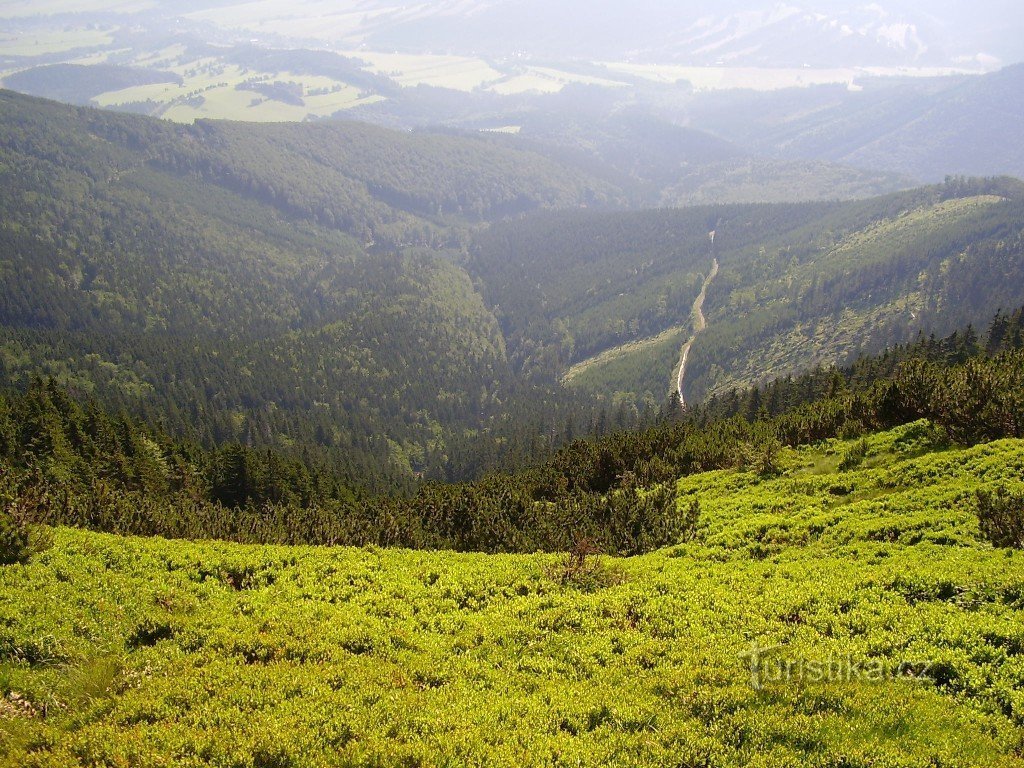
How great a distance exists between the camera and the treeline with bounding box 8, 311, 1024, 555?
38.9 metres

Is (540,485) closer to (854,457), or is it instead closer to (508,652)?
(854,457)

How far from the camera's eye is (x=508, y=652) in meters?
20.5

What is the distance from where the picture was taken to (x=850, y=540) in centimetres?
3034

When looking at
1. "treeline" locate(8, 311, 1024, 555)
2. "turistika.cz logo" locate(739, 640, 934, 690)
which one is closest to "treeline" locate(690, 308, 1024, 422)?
"treeline" locate(8, 311, 1024, 555)

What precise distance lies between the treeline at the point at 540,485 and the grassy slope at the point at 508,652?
902cm

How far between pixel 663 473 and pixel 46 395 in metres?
107

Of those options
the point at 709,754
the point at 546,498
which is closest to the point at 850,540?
the point at 709,754

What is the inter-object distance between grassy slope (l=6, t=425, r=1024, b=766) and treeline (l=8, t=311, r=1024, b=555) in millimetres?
9023

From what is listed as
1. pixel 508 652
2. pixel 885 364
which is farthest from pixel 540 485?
pixel 885 364

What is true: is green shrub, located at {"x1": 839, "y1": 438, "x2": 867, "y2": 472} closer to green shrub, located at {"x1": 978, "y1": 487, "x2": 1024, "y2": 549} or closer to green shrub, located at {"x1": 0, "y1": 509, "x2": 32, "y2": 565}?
green shrub, located at {"x1": 978, "y1": 487, "x2": 1024, "y2": 549}

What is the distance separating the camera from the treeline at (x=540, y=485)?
128 feet

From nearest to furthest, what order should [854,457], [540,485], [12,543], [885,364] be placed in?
[12,543], [854,457], [540,485], [885,364]

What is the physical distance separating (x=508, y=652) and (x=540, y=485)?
38.9m

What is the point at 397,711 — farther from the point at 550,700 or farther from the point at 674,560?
the point at 674,560
